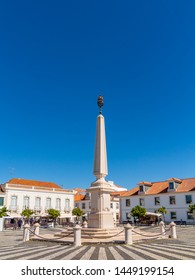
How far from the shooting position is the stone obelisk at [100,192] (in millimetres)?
16453

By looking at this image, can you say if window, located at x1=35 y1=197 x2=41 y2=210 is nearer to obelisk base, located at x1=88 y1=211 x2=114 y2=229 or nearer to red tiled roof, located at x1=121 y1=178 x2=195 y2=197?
red tiled roof, located at x1=121 y1=178 x2=195 y2=197

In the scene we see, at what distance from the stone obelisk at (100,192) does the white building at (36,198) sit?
26.1m

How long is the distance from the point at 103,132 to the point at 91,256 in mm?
11270

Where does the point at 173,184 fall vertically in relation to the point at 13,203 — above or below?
above

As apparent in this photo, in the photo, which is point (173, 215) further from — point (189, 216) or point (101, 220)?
point (101, 220)

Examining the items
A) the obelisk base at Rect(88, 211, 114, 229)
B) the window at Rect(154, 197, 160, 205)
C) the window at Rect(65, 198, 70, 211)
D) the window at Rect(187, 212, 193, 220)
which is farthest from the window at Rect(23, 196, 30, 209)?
the obelisk base at Rect(88, 211, 114, 229)

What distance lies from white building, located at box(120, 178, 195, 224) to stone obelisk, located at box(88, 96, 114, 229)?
2615 cm

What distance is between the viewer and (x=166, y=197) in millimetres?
41875

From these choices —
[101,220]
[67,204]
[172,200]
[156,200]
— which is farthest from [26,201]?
[101,220]

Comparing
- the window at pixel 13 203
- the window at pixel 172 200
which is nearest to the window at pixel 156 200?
the window at pixel 172 200

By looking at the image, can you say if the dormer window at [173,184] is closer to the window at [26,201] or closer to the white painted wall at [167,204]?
the white painted wall at [167,204]

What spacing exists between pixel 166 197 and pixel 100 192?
28.4 m
